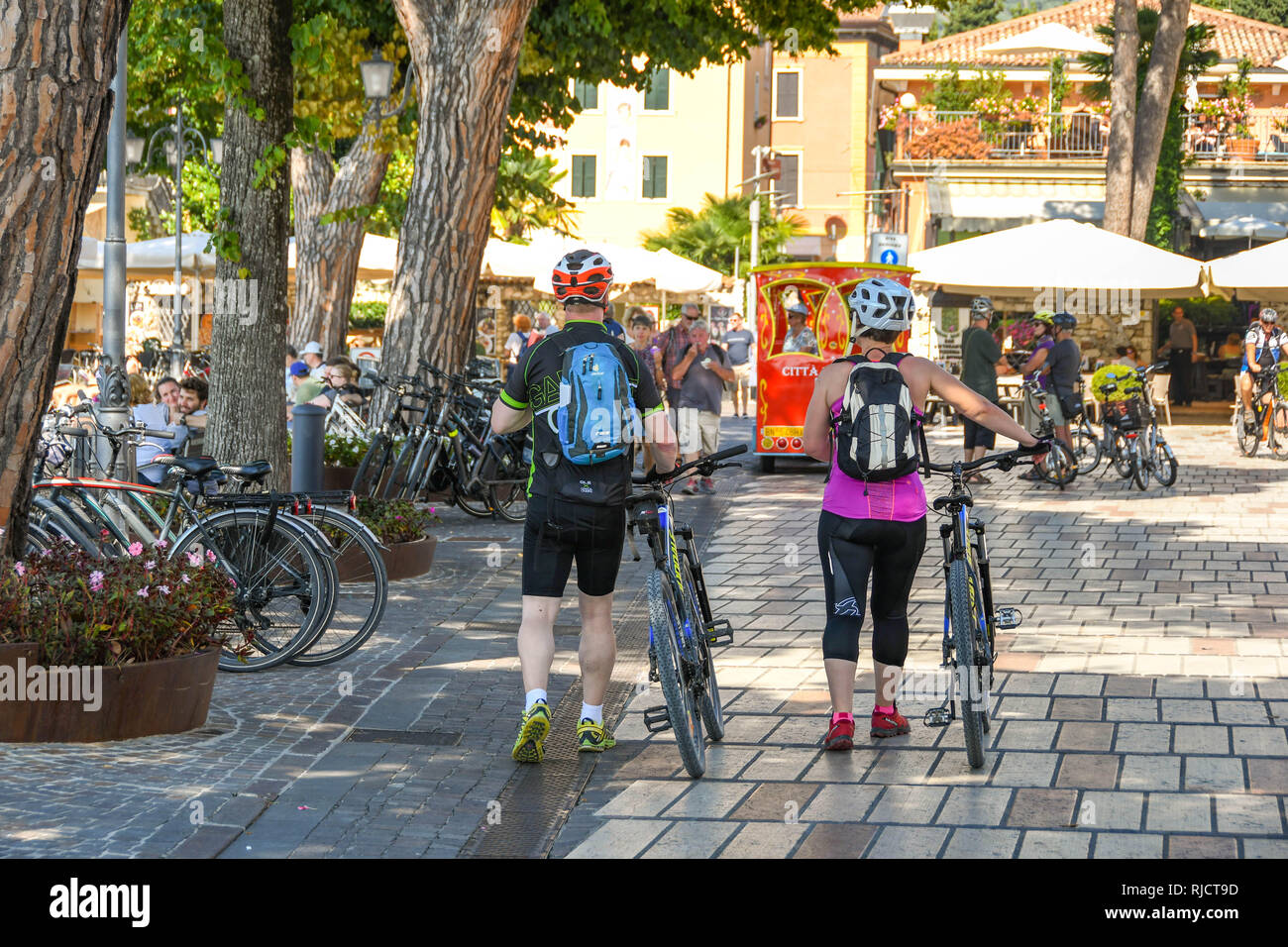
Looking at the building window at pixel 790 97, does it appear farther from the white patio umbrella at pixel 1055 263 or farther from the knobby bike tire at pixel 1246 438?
the knobby bike tire at pixel 1246 438

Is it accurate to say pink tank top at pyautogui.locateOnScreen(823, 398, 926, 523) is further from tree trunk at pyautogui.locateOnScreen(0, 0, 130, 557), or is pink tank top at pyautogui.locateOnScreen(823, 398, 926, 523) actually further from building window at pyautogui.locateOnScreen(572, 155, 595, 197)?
building window at pyautogui.locateOnScreen(572, 155, 595, 197)

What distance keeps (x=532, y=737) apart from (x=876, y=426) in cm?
162

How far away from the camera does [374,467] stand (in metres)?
13.0

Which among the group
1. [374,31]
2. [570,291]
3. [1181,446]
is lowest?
[1181,446]

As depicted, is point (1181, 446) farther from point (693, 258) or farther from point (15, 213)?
point (693, 258)

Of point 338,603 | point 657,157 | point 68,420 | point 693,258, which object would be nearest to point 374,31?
point 68,420

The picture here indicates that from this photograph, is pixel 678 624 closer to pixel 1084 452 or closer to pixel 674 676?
pixel 674 676

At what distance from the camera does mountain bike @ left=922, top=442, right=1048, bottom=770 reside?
5.94 meters

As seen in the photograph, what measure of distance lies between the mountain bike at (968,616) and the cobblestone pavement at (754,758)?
0.65ft

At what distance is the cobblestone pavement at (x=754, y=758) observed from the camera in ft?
16.9

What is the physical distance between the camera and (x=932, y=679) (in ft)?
25.3

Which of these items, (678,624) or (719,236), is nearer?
(678,624)

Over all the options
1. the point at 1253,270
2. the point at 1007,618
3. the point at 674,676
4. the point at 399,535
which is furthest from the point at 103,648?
the point at 1253,270

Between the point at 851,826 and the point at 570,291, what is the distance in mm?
2133
